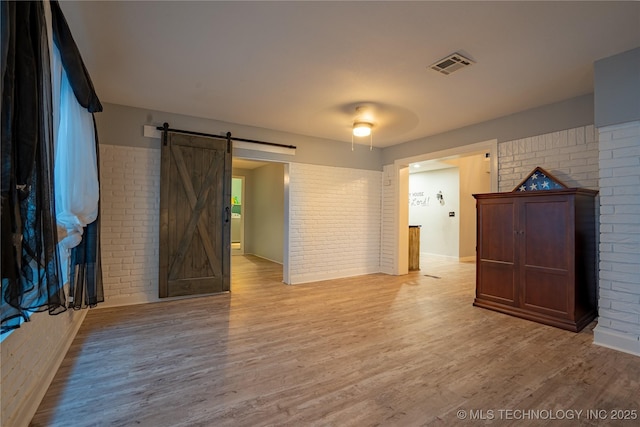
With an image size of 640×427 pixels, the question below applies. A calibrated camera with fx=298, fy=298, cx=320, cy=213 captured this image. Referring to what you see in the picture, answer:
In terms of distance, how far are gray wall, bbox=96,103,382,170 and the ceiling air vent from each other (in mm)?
2684

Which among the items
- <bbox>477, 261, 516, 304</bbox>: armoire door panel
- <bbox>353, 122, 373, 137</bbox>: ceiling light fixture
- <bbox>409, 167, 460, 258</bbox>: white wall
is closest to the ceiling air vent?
<bbox>353, 122, 373, 137</bbox>: ceiling light fixture

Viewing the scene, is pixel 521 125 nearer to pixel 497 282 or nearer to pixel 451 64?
pixel 451 64

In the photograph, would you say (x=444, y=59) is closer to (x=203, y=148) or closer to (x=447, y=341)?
(x=447, y=341)

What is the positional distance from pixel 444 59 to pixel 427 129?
7.04ft

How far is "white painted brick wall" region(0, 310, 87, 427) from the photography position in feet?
4.65

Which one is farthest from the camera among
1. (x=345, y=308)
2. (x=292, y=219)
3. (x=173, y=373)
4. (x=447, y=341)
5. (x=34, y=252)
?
(x=292, y=219)

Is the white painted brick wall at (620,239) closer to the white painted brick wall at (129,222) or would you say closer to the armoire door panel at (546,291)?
the armoire door panel at (546,291)

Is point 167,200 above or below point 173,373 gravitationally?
above

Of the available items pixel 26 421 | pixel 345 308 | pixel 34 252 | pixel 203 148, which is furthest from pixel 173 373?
pixel 203 148

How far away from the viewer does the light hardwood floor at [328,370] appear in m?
1.69

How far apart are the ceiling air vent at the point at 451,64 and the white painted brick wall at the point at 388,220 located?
3.00 meters

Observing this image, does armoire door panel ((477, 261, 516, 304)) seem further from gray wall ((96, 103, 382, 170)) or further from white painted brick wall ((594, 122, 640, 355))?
gray wall ((96, 103, 382, 170))

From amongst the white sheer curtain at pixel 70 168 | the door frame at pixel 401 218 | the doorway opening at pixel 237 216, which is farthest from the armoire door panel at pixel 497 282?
the doorway opening at pixel 237 216

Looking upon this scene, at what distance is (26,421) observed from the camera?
1.56 metres
